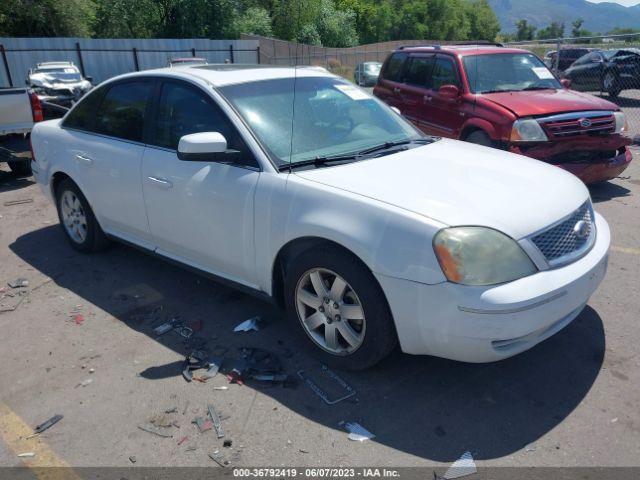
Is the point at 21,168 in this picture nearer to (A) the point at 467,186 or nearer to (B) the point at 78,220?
(B) the point at 78,220

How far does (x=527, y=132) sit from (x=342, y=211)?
4.16m

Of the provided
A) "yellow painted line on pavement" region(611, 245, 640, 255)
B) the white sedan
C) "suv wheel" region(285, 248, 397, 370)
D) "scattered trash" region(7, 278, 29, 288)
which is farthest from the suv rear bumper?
"scattered trash" region(7, 278, 29, 288)

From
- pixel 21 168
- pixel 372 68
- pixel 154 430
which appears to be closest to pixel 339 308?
pixel 154 430

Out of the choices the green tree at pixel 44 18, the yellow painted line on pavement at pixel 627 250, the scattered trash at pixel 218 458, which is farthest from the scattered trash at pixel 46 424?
the green tree at pixel 44 18

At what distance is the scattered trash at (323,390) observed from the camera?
3178 mm

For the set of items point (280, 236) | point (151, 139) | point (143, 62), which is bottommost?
point (143, 62)

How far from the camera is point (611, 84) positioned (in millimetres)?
16234

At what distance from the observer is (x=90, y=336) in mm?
4023

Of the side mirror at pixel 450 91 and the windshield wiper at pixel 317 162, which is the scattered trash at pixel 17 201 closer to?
the windshield wiper at pixel 317 162

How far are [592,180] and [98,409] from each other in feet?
19.8

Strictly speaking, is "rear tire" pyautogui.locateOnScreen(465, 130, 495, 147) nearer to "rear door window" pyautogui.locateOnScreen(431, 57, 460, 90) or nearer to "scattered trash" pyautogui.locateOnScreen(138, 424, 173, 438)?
"rear door window" pyautogui.locateOnScreen(431, 57, 460, 90)

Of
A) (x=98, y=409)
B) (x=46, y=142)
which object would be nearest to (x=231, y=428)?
(x=98, y=409)

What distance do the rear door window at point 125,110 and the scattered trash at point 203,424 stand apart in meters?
A: 2.43

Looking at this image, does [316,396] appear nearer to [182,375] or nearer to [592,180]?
[182,375]
